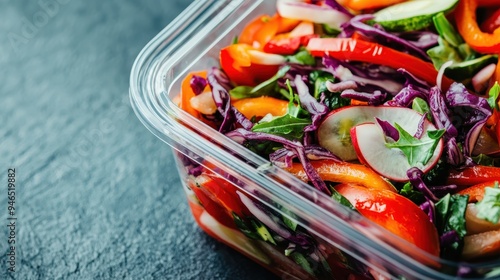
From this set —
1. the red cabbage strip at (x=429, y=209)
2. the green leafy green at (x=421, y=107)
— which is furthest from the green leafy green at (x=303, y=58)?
the red cabbage strip at (x=429, y=209)

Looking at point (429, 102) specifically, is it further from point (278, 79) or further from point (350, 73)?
point (278, 79)

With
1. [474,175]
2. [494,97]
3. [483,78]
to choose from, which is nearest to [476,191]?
[474,175]

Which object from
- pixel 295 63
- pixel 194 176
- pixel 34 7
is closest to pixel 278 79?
pixel 295 63

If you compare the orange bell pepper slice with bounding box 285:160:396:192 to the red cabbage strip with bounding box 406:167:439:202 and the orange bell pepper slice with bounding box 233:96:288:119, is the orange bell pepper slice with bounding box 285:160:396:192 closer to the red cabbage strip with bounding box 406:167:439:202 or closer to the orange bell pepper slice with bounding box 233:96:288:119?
the red cabbage strip with bounding box 406:167:439:202

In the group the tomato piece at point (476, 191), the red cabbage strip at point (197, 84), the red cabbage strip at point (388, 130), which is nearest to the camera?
the tomato piece at point (476, 191)

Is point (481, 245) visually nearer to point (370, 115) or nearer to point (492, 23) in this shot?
point (370, 115)

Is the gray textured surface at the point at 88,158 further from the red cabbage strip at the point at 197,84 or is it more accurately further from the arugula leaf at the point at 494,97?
the arugula leaf at the point at 494,97
